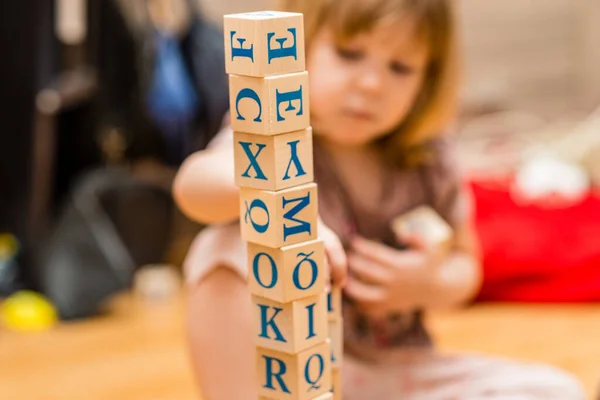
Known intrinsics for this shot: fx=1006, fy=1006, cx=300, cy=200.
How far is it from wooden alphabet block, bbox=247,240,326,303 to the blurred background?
3.25 feet

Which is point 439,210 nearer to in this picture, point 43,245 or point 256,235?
point 256,235

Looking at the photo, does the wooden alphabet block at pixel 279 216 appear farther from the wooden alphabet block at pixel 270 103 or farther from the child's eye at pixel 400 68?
the child's eye at pixel 400 68

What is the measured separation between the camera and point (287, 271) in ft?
2.21

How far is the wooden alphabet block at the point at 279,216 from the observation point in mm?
667

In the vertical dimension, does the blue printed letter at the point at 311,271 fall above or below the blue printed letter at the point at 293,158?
below

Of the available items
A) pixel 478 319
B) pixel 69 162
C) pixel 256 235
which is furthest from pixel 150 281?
pixel 256 235

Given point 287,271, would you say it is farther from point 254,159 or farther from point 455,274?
point 455,274

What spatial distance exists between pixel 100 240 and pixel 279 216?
4.30 feet

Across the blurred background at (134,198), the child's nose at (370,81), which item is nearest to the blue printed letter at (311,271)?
the child's nose at (370,81)

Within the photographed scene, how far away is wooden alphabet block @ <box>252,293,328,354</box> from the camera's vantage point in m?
0.69

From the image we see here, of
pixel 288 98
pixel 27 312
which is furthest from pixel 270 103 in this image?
pixel 27 312

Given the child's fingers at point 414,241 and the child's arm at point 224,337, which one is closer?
the child's arm at point 224,337

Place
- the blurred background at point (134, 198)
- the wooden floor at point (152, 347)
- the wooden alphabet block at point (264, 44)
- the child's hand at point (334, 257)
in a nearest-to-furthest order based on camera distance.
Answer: the wooden alphabet block at point (264, 44), the child's hand at point (334, 257), the wooden floor at point (152, 347), the blurred background at point (134, 198)

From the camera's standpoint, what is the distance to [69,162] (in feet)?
7.03
